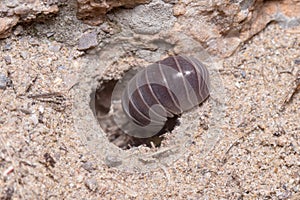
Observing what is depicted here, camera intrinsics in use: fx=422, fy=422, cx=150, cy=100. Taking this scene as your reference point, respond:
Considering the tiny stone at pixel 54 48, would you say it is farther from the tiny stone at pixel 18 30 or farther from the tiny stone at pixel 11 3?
the tiny stone at pixel 11 3

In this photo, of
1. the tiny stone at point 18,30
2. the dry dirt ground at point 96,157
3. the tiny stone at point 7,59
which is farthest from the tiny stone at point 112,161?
the tiny stone at point 18,30

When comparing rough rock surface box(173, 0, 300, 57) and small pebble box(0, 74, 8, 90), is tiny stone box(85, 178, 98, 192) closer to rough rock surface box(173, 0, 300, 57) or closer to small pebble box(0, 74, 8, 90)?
small pebble box(0, 74, 8, 90)

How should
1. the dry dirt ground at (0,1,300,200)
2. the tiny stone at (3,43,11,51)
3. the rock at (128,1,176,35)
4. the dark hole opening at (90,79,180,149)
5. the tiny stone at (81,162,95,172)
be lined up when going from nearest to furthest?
the dry dirt ground at (0,1,300,200)
the tiny stone at (81,162,95,172)
the tiny stone at (3,43,11,51)
the rock at (128,1,176,35)
the dark hole opening at (90,79,180,149)

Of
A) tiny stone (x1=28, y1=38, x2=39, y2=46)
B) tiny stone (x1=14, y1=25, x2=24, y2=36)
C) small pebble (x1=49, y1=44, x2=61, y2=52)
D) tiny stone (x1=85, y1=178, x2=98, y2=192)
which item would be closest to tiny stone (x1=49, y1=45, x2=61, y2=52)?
small pebble (x1=49, y1=44, x2=61, y2=52)

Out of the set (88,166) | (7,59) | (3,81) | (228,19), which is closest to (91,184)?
(88,166)

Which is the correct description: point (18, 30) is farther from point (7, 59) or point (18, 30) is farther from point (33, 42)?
point (7, 59)

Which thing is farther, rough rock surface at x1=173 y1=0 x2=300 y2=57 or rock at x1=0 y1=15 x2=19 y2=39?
rough rock surface at x1=173 y1=0 x2=300 y2=57

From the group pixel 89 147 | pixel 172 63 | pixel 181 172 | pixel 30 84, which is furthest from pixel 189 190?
pixel 30 84
